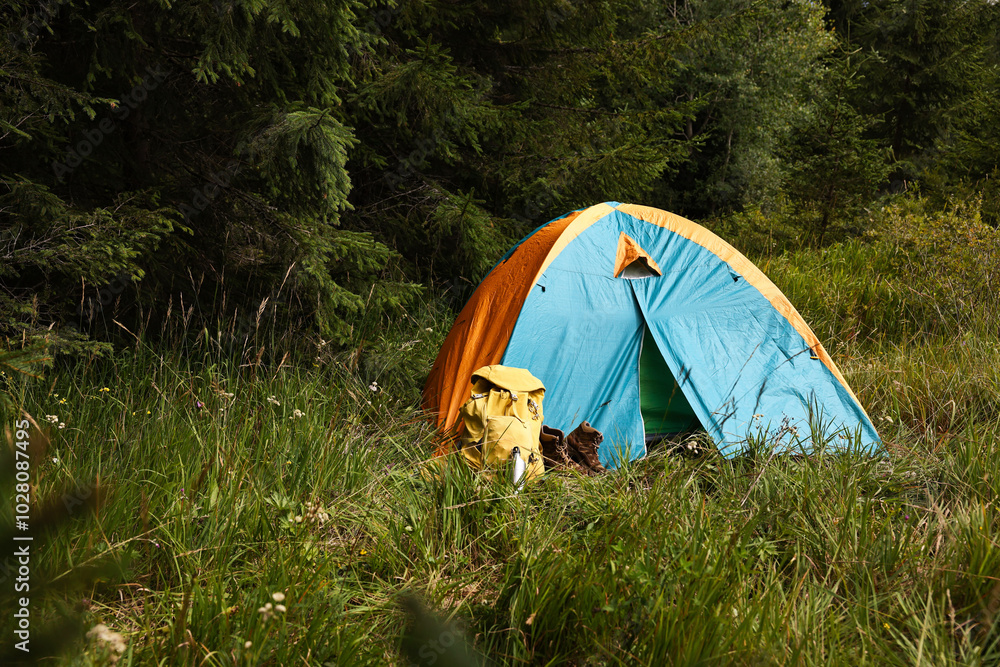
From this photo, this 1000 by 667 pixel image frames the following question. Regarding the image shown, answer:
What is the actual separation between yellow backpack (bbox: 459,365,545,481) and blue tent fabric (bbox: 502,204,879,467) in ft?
1.19

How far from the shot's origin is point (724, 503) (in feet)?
8.66

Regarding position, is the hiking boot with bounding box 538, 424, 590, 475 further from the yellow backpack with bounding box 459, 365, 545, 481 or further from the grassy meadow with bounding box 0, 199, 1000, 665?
the grassy meadow with bounding box 0, 199, 1000, 665

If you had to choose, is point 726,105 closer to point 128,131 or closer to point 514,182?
point 514,182

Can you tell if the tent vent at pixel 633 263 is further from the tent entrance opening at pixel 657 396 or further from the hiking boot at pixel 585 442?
the hiking boot at pixel 585 442

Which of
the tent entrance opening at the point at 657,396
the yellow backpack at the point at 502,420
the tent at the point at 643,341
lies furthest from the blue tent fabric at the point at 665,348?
the yellow backpack at the point at 502,420

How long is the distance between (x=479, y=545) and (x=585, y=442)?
1184mm

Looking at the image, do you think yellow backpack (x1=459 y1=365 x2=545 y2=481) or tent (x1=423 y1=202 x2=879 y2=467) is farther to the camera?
tent (x1=423 y1=202 x2=879 y2=467)

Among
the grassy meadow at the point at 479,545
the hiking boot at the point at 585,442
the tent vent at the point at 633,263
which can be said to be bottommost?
the hiking boot at the point at 585,442

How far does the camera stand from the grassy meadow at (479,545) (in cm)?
190

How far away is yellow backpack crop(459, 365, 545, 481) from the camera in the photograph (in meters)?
3.15

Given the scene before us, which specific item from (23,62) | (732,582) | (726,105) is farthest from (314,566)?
(726,105)

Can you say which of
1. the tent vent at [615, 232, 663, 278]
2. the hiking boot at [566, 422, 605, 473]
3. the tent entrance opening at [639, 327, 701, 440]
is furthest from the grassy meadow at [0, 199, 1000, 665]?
the tent vent at [615, 232, 663, 278]

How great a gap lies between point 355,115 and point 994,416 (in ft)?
16.5

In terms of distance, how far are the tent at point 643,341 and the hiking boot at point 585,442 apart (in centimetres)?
15
